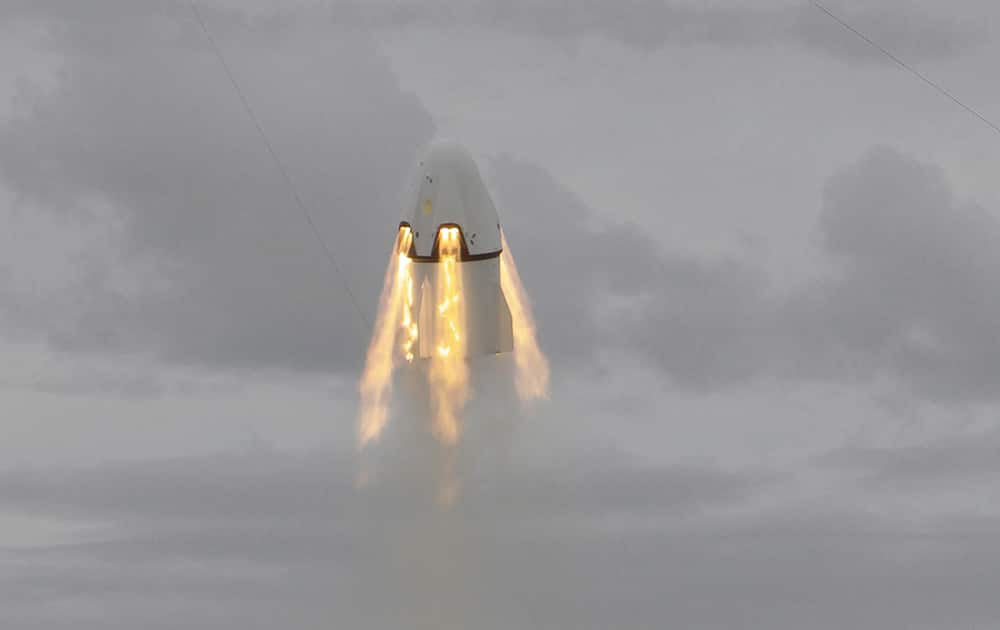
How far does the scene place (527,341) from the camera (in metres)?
184

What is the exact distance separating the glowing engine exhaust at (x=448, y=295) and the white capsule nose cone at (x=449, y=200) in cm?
4

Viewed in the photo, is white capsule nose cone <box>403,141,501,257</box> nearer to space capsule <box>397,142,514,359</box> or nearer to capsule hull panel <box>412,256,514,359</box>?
space capsule <box>397,142,514,359</box>

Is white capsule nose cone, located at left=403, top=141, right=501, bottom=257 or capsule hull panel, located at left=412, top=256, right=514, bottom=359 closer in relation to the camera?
white capsule nose cone, located at left=403, top=141, right=501, bottom=257

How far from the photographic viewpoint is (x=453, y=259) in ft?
592

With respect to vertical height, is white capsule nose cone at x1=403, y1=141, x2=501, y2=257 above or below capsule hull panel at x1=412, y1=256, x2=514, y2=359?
above

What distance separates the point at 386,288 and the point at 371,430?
6.33 metres

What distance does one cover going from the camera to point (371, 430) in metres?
184

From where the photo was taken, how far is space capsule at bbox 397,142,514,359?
589 feet

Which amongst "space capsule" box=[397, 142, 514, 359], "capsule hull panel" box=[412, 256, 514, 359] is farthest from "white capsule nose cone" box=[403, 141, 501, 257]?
"capsule hull panel" box=[412, 256, 514, 359]

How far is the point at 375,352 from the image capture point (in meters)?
184

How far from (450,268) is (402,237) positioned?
8.64 ft

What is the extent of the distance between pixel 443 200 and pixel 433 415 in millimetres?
10114

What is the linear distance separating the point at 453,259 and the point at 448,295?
1638 millimetres

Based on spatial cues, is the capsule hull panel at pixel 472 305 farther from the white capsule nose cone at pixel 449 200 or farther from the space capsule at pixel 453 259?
the white capsule nose cone at pixel 449 200
